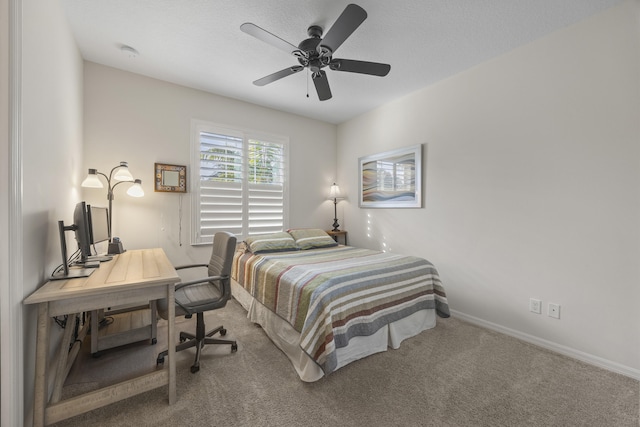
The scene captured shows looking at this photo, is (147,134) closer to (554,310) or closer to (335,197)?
(335,197)

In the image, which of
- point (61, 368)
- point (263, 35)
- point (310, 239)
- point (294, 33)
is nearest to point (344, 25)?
point (263, 35)

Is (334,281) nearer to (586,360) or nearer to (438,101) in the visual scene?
(586,360)

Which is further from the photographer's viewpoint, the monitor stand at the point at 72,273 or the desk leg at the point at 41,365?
the monitor stand at the point at 72,273

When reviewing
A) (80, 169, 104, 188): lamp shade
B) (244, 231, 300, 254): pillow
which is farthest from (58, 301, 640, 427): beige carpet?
(80, 169, 104, 188): lamp shade

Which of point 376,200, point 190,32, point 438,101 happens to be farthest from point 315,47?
point 376,200

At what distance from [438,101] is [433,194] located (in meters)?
1.13

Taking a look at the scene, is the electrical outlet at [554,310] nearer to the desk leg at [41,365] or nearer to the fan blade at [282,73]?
the fan blade at [282,73]

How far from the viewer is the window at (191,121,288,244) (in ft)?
11.0

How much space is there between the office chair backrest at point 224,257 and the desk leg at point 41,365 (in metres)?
0.98

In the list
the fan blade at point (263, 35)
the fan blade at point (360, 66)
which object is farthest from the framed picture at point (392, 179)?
the fan blade at point (263, 35)

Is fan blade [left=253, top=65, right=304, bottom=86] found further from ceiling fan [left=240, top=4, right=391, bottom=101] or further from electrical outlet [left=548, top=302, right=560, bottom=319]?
electrical outlet [left=548, top=302, right=560, bottom=319]

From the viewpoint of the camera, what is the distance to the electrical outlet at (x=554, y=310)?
2221 millimetres

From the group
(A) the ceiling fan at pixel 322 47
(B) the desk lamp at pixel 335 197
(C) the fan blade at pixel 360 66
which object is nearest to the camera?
(A) the ceiling fan at pixel 322 47

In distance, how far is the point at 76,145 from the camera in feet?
7.91
